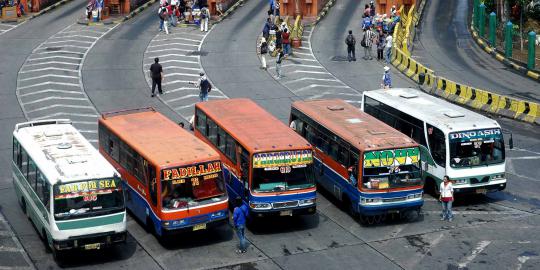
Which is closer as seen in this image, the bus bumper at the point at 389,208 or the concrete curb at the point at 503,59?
the bus bumper at the point at 389,208

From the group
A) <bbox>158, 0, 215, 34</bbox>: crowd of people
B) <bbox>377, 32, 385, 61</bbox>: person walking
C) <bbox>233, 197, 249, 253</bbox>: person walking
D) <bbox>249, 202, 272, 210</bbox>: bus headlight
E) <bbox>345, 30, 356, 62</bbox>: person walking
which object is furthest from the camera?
<bbox>158, 0, 215, 34</bbox>: crowd of people

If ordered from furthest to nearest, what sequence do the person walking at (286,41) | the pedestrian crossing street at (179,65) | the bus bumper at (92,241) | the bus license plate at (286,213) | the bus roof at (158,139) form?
the person walking at (286,41)
the pedestrian crossing street at (179,65)
the bus license plate at (286,213)
the bus roof at (158,139)
the bus bumper at (92,241)

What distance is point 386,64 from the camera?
5091 cm

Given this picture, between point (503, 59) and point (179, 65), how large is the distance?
777 inches

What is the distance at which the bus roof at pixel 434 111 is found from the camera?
29531mm

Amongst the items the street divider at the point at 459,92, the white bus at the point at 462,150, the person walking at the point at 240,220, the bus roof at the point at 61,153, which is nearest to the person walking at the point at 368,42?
the street divider at the point at 459,92

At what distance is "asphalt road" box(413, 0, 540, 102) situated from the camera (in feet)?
158

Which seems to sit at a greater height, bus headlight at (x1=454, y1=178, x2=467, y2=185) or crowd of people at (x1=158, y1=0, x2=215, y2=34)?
crowd of people at (x1=158, y1=0, x2=215, y2=34)

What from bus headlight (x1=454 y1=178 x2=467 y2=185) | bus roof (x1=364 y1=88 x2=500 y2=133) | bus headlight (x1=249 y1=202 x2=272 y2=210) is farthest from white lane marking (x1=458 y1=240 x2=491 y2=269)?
bus headlight (x1=249 y1=202 x2=272 y2=210)

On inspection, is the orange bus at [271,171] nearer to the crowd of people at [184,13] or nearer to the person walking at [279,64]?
the person walking at [279,64]

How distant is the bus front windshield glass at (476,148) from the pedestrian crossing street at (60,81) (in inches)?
580

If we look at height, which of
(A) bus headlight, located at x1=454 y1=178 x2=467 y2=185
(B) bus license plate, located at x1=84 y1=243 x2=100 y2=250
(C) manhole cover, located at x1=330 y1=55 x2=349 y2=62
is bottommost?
(B) bus license plate, located at x1=84 y1=243 x2=100 y2=250

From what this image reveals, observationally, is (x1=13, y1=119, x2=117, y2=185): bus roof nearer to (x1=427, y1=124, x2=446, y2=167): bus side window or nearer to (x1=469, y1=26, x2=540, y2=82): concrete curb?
(x1=427, y1=124, x2=446, y2=167): bus side window

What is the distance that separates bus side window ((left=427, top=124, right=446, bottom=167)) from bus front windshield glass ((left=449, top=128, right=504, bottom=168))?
0.32 metres
